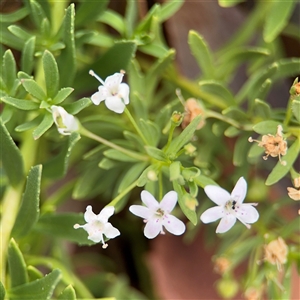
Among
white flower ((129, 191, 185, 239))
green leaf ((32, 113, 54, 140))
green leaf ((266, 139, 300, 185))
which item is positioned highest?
green leaf ((32, 113, 54, 140))

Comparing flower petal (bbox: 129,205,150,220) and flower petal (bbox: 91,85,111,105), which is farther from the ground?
flower petal (bbox: 91,85,111,105)

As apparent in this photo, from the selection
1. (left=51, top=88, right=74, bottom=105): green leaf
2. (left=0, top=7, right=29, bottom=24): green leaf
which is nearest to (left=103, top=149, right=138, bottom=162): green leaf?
(left=51, top=88, right=74, bottom=105): green leaf

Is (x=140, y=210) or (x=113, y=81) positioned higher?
(x=113, y=81)

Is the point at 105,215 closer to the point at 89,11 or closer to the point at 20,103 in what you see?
the point at 20,103

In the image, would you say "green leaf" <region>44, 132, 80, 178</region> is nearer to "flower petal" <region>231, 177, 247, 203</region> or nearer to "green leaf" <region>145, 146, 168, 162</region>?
"green leaf" <region>145, 146, 168, 162</region>

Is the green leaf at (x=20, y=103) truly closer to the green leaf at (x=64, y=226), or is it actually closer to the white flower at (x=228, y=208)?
the green leaf at (x=64, y=226)

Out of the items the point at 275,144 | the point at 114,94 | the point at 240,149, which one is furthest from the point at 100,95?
the point at 240,149

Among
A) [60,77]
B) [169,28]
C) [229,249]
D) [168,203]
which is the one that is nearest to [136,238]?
[229,249]
